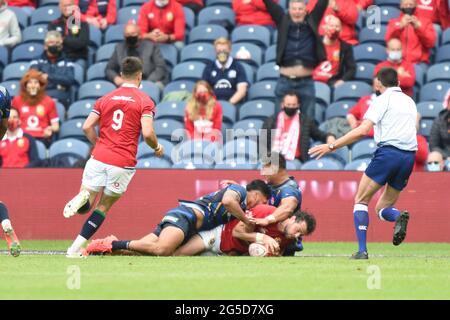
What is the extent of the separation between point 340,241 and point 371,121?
509 cm

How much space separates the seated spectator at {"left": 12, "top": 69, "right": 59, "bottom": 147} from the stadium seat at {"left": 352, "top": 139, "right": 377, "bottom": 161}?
4758 millimetres

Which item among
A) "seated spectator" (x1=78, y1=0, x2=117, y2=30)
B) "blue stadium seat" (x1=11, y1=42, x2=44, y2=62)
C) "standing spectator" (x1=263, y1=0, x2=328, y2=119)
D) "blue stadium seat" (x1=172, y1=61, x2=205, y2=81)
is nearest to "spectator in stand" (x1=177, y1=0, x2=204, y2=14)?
"seated spectator" (x1=78, y1=0, x2=117, y2=30)

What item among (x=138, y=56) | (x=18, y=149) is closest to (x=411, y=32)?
(x=138, y=56)

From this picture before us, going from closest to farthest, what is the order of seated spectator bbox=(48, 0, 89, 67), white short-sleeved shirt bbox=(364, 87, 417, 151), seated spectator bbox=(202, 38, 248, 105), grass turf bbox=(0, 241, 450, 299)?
grass turf bbox=(0, 241, 450, 299), white short-sleeved shirt bbox=(364, 87, 417, 151), seated spectator bbox=(202, 38, 248, 105), seated spectator bbox=(48, 0, 89, 67)

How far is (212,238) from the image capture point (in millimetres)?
13812

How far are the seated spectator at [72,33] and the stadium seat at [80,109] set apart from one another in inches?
55.5

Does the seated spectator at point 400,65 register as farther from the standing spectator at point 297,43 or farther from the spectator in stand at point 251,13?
the spectator in stand at point 251,13

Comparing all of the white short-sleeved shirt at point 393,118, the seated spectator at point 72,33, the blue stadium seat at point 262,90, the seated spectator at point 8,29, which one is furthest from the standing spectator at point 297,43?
the white short-sleeved shirt at point 393,118

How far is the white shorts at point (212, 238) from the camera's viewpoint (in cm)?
1380

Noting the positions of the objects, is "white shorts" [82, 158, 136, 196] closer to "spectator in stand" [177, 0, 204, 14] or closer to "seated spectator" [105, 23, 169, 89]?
"seated spectator" [105, 23, 169, 89]

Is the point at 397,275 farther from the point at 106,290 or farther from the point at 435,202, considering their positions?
the point at 435,202

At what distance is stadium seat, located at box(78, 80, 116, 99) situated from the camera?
19.8 metres

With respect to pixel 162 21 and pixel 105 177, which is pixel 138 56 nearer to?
pixel 162 21
